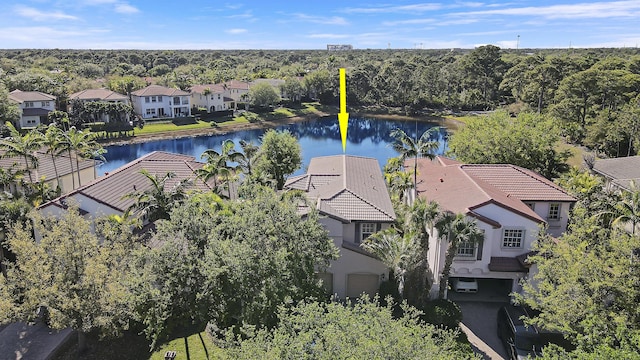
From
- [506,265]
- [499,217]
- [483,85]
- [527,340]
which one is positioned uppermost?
[483,85]

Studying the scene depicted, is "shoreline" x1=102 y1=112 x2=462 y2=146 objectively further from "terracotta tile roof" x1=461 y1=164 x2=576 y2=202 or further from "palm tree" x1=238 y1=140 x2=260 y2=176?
"terracotta tile roof" x1=461 y1=164 x2=576 y2=202

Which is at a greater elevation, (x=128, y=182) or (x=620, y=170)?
(x=128, y=182)

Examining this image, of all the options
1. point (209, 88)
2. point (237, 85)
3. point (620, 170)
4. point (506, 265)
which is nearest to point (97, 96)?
point (209, 88)

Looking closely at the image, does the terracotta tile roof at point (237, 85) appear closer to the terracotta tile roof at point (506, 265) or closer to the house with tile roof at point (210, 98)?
the house with tile roof at point (210, 98)

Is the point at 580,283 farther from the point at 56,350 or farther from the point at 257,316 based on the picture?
the point at 56,350

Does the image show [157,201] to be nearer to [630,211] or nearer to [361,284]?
[361,284]
